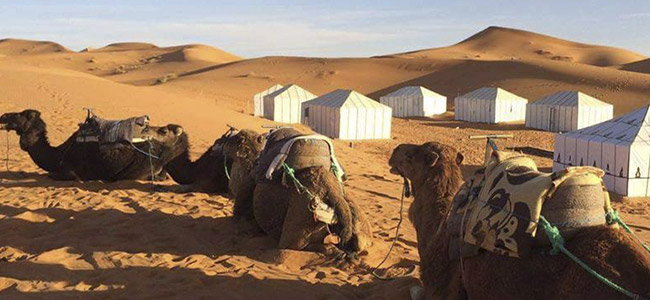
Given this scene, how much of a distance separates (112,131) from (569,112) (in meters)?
22.5

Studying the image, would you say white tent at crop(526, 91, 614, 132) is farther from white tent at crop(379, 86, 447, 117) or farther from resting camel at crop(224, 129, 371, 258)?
resting camel at crop(224, 129, 371, 258)

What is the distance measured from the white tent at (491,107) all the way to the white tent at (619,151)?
15271mm

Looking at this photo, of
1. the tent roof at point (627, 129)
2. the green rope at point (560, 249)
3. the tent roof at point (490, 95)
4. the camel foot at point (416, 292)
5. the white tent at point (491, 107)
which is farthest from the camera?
the tent roof at point (490, 95)

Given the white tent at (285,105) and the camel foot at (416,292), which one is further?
the white tent at (285,105)

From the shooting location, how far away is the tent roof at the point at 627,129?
1375cm

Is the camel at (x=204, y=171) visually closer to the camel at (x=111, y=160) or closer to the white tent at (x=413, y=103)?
the camel at (x=111, y=160)

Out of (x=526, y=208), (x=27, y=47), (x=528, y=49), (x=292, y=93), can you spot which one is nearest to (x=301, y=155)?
(x=526, y=208)

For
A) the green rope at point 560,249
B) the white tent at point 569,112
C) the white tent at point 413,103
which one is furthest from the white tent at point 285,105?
the green rope at point 560,249

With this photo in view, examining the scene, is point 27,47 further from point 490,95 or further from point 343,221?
point 343,221

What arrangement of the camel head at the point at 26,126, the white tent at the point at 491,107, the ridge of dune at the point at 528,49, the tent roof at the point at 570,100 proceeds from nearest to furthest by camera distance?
the camel head at the point at 26,126 → the tent roof at the point at 570,100 → the white tent at the point at 491,107 → the ridge of dune at the point at 528,49

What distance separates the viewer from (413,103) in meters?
35.6

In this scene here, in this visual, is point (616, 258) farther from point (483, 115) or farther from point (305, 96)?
point (483, 115)

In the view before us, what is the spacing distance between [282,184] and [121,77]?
71.1 metres

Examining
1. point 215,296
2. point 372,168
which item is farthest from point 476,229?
point 372,168
